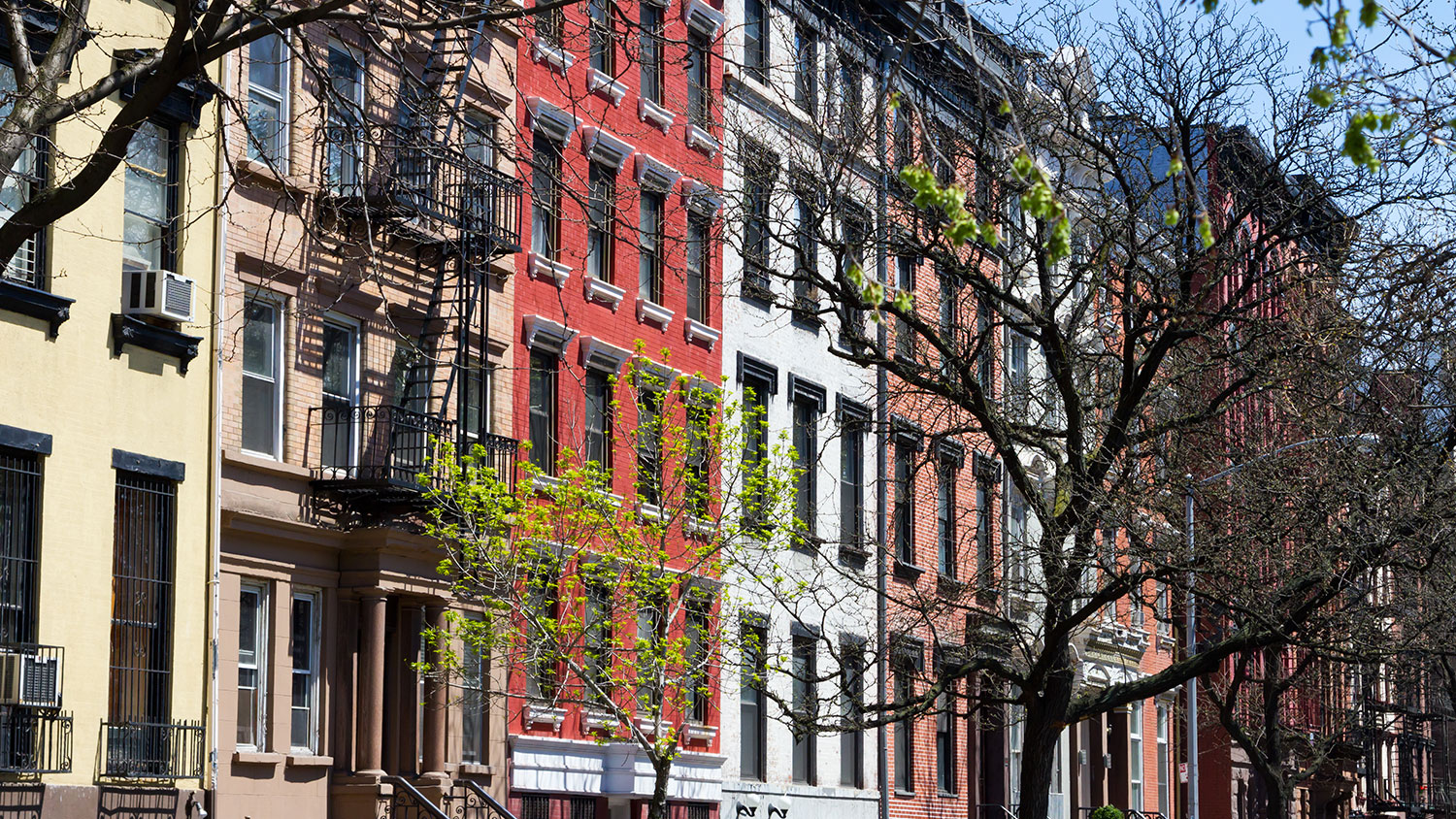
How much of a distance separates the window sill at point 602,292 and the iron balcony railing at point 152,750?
10.5 meters

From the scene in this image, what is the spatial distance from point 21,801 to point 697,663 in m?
9.63

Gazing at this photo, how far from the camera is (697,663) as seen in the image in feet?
86.4

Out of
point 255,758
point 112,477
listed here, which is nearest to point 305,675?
point 255,758

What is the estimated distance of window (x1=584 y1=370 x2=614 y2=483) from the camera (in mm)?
29859

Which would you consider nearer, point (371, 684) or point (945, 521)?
point (371, 684)

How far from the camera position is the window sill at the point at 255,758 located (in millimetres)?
22219

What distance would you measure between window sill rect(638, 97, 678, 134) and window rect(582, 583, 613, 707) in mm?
7561

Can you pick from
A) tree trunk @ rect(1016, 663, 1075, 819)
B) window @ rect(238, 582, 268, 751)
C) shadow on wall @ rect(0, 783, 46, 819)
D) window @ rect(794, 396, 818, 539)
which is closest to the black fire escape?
window @ rect(238, 582, 268, 751)

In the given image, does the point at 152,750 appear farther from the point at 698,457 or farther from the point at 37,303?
the point at 698,457

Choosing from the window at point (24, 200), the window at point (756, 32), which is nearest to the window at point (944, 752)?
the window at point (756, 32)

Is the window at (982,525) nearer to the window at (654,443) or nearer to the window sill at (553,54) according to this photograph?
the window at (654,443)

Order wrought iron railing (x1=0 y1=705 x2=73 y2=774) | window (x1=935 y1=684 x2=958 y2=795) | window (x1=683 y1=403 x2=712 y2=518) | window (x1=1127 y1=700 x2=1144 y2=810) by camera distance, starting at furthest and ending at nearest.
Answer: window (x1=1127 y1=700 x2=1144 y2=810) < window (x1=935 y1=684 x2=958 y2=795) < window (x1=683 y1=403 x2=712 y2=518) < wrought iron railing (x1=0 y1=705 x2=73 y2=774)

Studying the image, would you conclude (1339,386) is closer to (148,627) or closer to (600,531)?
(600,531)

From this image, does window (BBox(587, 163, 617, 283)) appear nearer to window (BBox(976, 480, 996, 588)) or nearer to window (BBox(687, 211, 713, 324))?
window (BBox(687, 211, 713, 324))
